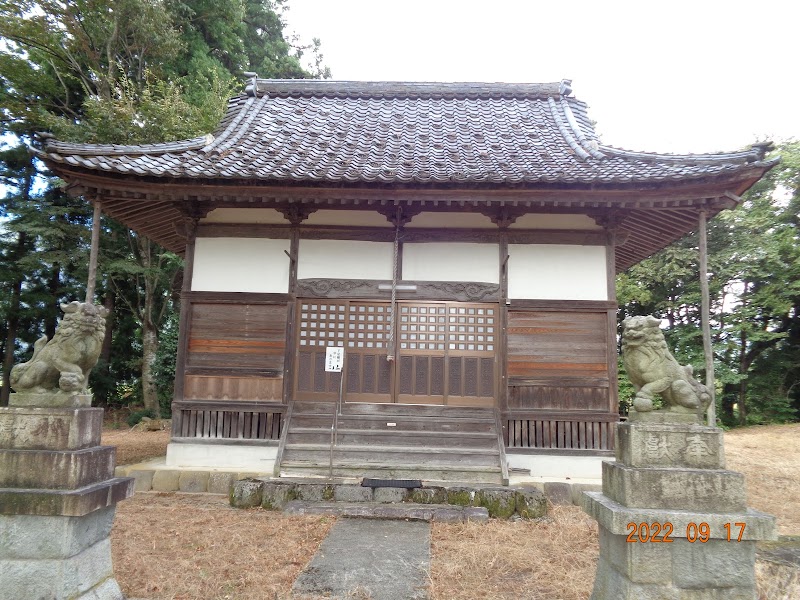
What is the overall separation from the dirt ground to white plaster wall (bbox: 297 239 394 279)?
3900mm

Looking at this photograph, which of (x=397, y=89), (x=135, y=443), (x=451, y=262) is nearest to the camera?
(x=451, y=262)

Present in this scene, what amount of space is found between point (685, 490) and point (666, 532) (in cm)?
33

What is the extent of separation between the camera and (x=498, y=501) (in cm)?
642

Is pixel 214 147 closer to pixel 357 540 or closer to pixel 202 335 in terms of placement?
pixel 202 335

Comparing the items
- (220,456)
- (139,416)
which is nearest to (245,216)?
(220,456)

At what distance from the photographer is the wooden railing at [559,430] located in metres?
8.11

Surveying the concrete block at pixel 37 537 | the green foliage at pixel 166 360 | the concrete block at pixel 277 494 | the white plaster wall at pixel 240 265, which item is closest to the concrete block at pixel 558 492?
the concrete block at pixel 277 494

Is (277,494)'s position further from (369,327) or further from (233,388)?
(369,327)

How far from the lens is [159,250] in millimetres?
17812

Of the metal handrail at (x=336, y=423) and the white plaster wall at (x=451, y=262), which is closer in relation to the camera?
the metal handrail at (x=336, y=423)

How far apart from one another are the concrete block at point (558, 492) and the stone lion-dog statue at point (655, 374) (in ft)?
12.2

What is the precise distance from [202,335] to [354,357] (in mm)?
2610

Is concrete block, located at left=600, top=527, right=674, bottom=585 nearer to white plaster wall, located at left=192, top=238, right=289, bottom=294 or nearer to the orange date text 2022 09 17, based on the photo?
the orange date text 2022 09 17

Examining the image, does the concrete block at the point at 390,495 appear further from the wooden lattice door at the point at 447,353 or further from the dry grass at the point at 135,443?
the dry grass at the point at 135,443
